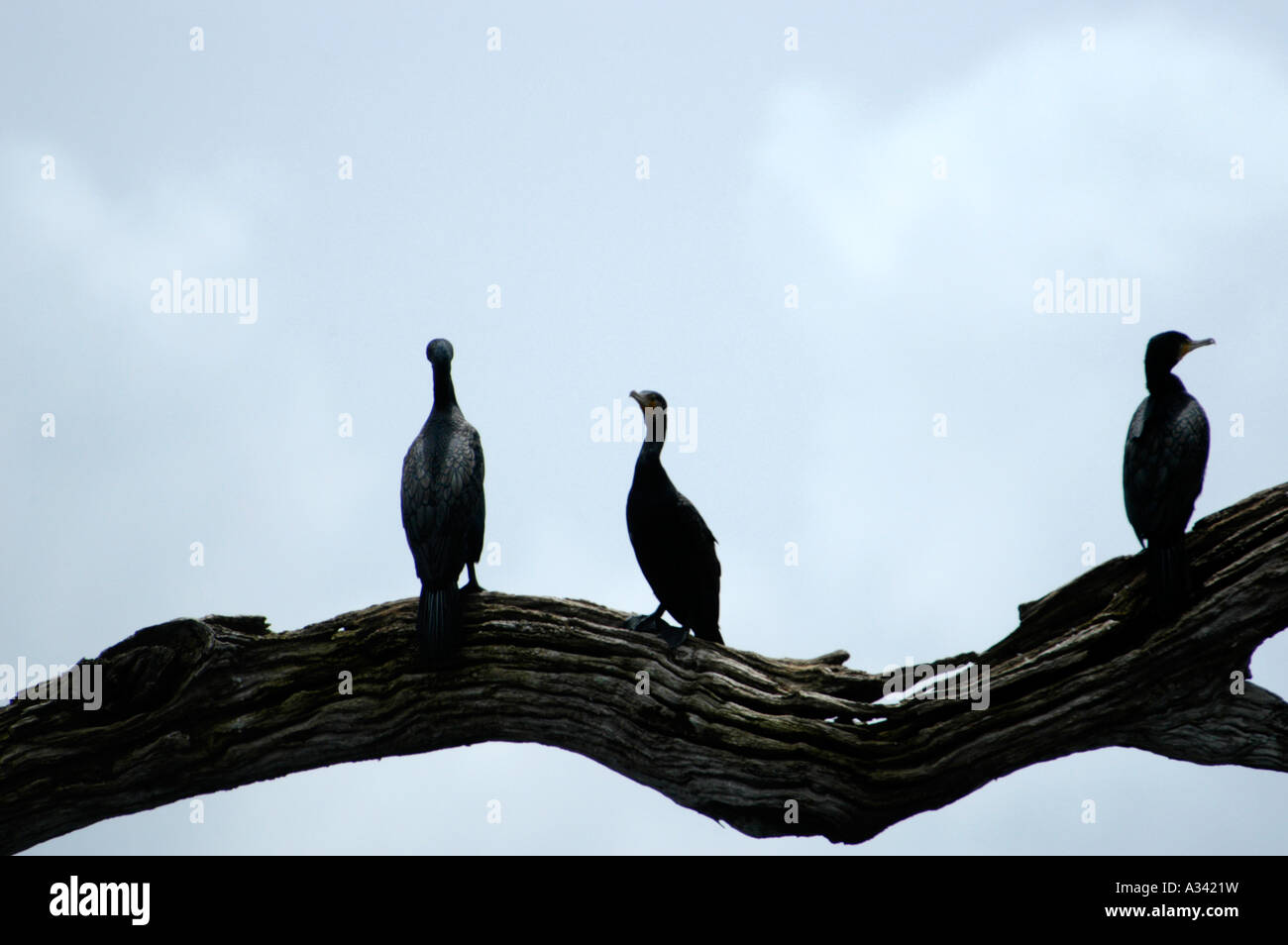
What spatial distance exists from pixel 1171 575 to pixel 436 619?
12.3 feet

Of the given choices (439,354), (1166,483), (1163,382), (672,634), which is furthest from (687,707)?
(1163,382)

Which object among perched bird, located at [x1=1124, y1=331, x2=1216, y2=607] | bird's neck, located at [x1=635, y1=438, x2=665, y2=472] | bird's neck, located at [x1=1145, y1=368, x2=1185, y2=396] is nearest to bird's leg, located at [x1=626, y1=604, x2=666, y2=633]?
bird's neck, located at [x1=635, y1=438, x2=665, y2=472]

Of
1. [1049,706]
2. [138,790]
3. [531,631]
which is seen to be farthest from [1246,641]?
[138,790]

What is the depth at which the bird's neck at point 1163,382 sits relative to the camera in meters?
6.43

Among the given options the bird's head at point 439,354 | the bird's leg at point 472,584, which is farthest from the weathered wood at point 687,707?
the bird's head at point 439,354

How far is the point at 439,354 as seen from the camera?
6672 mm

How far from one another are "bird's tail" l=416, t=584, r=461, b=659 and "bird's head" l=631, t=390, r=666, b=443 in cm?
132

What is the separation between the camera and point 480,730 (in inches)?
262

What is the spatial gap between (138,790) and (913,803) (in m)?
4.32

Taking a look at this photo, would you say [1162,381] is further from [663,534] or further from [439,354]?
[439,354]

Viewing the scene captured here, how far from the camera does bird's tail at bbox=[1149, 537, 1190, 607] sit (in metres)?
6.12

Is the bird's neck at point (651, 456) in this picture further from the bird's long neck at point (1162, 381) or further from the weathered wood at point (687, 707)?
the bird's long neck at point (1162, 381)

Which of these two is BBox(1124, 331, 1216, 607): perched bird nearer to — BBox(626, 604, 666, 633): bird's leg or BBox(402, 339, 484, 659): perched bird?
BBox(626, 604, 666, 633): bird's leg

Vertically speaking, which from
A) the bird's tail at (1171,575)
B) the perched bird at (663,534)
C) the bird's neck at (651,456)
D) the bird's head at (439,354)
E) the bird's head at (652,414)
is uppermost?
the bird's head at (439,354)
